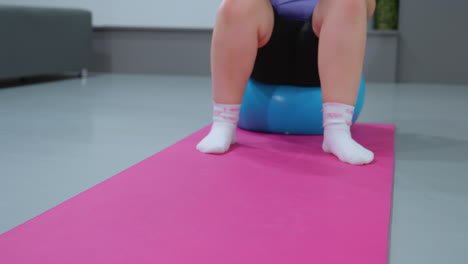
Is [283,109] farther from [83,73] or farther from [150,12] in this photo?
[83,73]

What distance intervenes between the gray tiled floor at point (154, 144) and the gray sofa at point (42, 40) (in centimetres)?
22

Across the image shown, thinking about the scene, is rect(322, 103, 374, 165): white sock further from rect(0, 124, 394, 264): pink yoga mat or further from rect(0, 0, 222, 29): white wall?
rect(0, 0, 222, 29): white wall

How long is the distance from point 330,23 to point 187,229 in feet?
2.28

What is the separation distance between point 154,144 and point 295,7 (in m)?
0.55

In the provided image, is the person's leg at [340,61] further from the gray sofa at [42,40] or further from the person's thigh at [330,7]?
the gray sofa at [42,40]

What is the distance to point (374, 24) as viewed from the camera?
3830mm

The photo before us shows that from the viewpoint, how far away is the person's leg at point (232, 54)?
Result: 128 cm

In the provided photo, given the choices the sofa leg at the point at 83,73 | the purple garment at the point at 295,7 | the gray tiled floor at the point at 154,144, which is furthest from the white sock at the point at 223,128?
the sofa leg at the point at 83,73

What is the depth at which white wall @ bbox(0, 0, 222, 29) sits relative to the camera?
3.80m

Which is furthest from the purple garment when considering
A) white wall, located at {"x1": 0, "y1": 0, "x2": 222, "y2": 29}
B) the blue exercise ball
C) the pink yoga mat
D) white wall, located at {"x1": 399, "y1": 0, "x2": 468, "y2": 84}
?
white wall, located at {"x1": 0, "y1": 0, "x2": 222, "y2": 29}

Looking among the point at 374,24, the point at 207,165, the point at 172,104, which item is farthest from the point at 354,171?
the point at 374,24

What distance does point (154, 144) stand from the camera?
4.94ft

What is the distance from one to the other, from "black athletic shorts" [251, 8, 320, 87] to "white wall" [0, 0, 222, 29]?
230 centimetres

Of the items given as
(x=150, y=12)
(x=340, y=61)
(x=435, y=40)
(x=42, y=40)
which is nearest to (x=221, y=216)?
(x=340, y=61)
